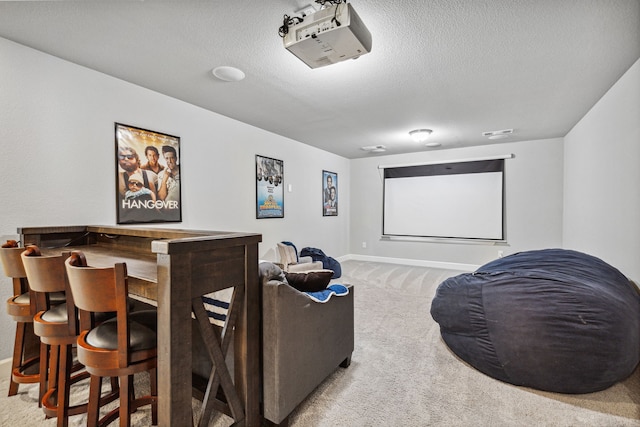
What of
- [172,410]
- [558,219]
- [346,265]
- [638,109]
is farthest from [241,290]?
[558,219]

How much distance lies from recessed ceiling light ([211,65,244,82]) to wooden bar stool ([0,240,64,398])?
1.97m

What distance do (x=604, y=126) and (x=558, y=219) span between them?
2.42 metres

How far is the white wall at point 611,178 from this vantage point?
2617mm

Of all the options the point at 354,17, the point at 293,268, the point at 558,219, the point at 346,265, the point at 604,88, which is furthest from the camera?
the point at 346,265

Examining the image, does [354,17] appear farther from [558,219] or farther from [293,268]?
[558,219]

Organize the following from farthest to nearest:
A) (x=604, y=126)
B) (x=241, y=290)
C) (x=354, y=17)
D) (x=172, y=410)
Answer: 1. (x=604, y=126)
2. (x=354, y=17)
3. (x=241, y=290)
4. (x=172, y=410)

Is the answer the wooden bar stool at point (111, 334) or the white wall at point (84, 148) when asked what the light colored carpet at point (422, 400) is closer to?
the wooden bar stool at point (111, 334)

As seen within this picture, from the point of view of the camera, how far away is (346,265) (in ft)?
21.0

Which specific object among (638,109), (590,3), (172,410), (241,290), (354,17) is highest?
(590,3)

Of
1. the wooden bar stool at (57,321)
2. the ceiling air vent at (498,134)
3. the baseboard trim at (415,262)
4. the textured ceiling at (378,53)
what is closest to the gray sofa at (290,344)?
the wooden bar stool at (57,321)

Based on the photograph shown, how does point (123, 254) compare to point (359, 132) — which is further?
point (359, 132)

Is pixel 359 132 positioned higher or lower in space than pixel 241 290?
higher

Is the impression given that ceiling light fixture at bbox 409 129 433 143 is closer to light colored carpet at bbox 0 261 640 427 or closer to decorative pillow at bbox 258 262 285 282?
light colored carpet at bbox 0 261 640 427

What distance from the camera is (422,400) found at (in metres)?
1.91
